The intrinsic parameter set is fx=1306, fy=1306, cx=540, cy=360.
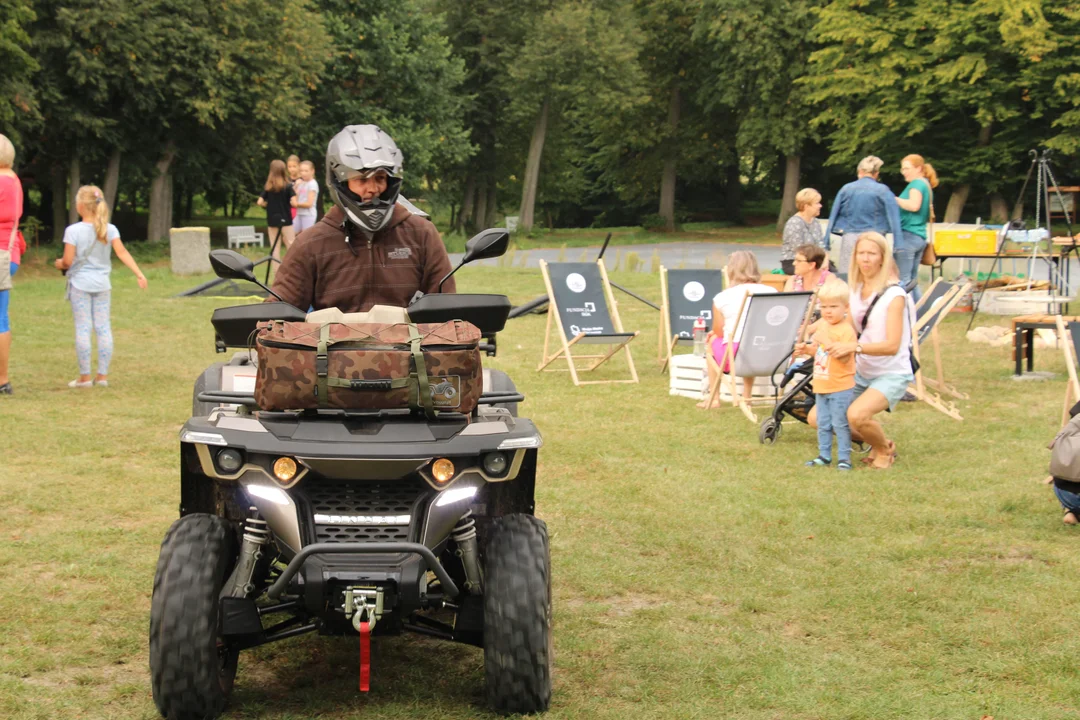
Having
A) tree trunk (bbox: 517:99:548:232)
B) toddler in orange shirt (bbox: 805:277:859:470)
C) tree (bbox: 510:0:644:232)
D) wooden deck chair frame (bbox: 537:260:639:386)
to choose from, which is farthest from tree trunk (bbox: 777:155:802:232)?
toddler in orange shirt (bbox: 805:277:859:470)

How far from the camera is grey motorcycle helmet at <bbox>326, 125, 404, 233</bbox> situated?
4.55m

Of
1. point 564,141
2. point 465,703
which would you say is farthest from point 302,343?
point 564,141

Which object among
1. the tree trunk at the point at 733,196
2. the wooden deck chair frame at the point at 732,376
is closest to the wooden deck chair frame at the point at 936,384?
the wooden deck chair frame at the point at 732,376

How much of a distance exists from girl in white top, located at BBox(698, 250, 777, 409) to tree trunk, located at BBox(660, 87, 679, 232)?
37803 millimetres

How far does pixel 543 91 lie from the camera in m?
47.7

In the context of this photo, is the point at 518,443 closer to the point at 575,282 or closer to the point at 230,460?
the point at 230,460

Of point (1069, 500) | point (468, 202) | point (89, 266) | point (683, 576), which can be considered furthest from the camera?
point (468, 202)

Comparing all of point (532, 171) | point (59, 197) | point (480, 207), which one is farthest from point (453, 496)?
point (480, 207)

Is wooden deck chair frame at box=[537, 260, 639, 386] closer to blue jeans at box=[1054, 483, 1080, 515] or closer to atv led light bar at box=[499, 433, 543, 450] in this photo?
blue jeans at box=[1054, 483, 1080, 515]

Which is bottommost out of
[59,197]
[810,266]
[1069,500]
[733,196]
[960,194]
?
[1069,500]

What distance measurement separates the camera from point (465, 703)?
4.47 m

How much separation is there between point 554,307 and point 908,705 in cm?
853

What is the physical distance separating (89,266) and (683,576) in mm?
6694

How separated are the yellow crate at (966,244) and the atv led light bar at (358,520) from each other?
14546mm
